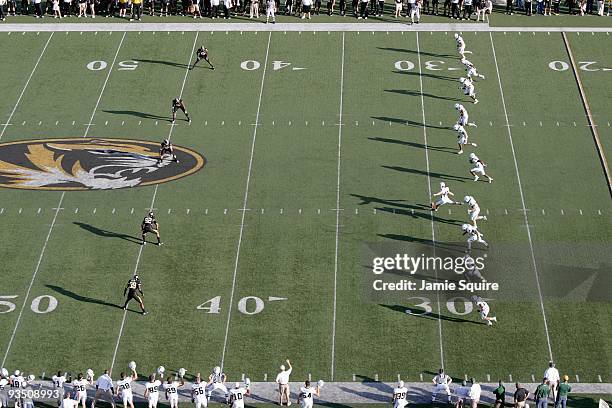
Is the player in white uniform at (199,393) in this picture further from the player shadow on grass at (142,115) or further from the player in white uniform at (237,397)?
the player shadow on grass at (142,115)

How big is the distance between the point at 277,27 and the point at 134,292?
75.6ft

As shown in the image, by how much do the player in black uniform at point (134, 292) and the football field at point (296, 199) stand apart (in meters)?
0.39

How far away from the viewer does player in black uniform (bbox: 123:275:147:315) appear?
1699 inches

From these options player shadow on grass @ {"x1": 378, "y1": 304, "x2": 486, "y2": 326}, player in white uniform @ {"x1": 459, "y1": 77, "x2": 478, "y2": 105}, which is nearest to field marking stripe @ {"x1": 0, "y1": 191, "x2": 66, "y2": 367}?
player shadow on grass @ {"x1": 378, "y1": 304, "x2": 486, "y2": 326}

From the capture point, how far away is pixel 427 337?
4244 cm

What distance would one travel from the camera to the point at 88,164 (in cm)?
5222

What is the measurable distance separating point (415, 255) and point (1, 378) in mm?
13853

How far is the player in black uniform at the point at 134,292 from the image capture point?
43.2 m

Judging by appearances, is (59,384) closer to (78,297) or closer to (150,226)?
(78,297)

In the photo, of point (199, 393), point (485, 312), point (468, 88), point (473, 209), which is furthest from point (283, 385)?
point (468, 88)

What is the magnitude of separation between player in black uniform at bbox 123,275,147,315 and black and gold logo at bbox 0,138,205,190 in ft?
25.5

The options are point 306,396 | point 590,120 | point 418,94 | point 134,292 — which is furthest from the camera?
point 418,94

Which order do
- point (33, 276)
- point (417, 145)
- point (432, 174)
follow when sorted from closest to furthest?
point (33, 276), point (432, 174), point (417, 145)

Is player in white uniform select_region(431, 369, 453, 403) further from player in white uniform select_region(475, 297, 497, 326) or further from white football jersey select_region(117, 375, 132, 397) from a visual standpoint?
white football jersey select_region(117, 375, 132, 397)
